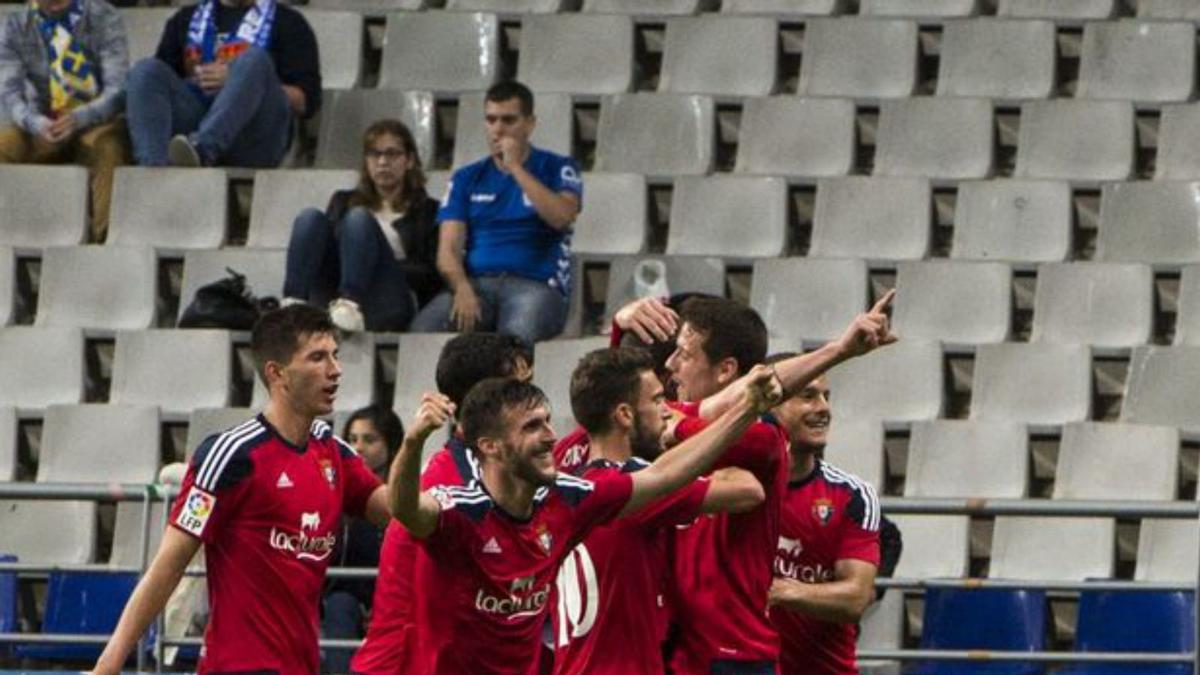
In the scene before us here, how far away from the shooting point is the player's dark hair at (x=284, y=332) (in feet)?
29.5

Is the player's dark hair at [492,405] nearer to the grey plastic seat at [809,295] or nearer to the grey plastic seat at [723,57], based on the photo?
the grey plastic seat at [809,295]

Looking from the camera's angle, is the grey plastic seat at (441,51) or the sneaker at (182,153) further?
the grey plastic seat at (441,51)

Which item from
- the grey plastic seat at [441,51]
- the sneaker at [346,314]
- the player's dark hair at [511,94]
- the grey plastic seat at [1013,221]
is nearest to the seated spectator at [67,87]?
the grey plastic seat at [441,51]

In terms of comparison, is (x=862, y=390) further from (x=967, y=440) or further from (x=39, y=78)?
(x=39, y=78)

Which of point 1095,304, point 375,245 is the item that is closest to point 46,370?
point 375,245

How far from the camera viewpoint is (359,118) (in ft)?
48.2

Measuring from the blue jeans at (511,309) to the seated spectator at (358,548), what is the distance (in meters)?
1.31

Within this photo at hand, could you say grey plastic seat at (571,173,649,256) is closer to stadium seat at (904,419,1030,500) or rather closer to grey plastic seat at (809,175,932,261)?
grey plastic seat at (809,175,932,261)

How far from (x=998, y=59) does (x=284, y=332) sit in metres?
6.21

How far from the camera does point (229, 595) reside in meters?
8.81

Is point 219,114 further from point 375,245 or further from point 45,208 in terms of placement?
point 375,245

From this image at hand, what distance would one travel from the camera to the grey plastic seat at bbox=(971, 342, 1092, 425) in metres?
13.0

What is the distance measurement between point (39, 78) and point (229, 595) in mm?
6289

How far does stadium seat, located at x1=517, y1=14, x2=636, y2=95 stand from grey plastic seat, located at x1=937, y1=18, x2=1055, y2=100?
4.86 ft
